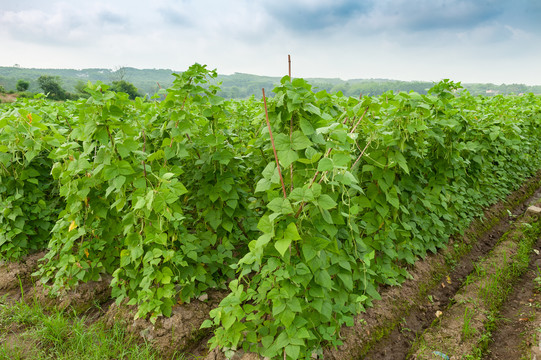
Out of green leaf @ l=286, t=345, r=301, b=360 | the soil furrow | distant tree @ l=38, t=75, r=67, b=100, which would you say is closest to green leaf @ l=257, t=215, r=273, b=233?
green leaf @ l=286, t=345, r=301, b=360

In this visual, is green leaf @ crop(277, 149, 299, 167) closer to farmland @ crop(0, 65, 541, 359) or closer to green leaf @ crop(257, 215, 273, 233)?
farmland @ crop(0, 65, 541, 359)

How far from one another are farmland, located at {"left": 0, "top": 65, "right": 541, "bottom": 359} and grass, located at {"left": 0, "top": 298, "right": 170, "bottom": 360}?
17 centimetres

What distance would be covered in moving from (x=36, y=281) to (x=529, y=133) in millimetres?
9221

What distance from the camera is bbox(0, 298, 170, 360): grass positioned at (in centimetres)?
247

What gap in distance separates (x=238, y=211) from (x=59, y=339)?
A: 5.80ft

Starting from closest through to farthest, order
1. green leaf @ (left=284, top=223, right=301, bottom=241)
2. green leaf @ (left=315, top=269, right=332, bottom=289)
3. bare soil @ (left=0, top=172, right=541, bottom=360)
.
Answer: green leaf @ (left=284, top=223, right=301, bottom=241)
green leaf @ (left=315, top=269, right=332, bottom=289)
bare soil @ (left=0, top=172, right=541, bottom=360)

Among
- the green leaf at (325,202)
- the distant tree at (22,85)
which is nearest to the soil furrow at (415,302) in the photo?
the green leaf at (325,202)

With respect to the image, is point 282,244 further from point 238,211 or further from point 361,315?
point 361,315

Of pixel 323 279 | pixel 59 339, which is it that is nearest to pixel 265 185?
pixel 323 279

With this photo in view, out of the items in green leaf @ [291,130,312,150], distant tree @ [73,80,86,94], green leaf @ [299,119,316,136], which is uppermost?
distant tree @ [73,80,86,94]

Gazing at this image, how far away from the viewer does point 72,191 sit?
8.68 feet

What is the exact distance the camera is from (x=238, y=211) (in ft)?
9.84

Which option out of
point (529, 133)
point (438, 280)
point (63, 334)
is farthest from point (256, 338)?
point (529, 133)

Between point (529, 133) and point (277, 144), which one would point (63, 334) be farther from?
point (529, 133)
